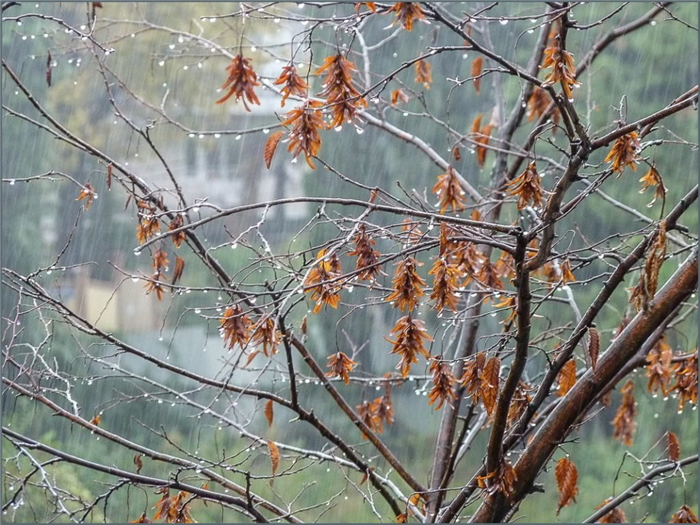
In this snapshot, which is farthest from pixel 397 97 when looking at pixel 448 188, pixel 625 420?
pixel 625 420

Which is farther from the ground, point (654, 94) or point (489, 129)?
point (654, 94)

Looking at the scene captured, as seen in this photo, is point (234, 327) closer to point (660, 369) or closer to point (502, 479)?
point (502, 479)

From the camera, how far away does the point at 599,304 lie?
127 centimetres

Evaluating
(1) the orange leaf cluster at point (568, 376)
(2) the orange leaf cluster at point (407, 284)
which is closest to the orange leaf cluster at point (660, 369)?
(1) the orange leaf cluster at point (568, 376)

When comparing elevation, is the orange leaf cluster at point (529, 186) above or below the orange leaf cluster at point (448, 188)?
below

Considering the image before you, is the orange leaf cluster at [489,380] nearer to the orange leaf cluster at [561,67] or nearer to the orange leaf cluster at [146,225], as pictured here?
the orange leaf cluster at [561,67]

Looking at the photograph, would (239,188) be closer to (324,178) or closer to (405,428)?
(324,178)

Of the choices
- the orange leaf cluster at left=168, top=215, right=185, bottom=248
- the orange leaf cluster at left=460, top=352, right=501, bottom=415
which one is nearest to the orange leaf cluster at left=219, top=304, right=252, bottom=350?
the orange leaf cluster at left=168, top=215, right=185, bottom=248

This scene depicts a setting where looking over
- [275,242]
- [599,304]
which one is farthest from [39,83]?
[599,304]

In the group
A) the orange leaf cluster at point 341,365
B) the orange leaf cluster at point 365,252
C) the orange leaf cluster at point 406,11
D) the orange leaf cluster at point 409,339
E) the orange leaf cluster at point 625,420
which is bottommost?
the orange leaf cluster at point 625,420

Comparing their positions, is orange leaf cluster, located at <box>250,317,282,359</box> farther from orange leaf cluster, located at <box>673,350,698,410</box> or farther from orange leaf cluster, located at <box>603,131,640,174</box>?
orange leaf cluster, located at <box>673,350,698,410</box>

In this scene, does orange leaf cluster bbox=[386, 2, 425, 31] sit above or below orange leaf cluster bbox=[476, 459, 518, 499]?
above

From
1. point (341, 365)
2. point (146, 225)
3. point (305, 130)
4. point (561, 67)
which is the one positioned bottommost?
point (341, 365)

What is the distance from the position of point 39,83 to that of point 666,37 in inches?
152
